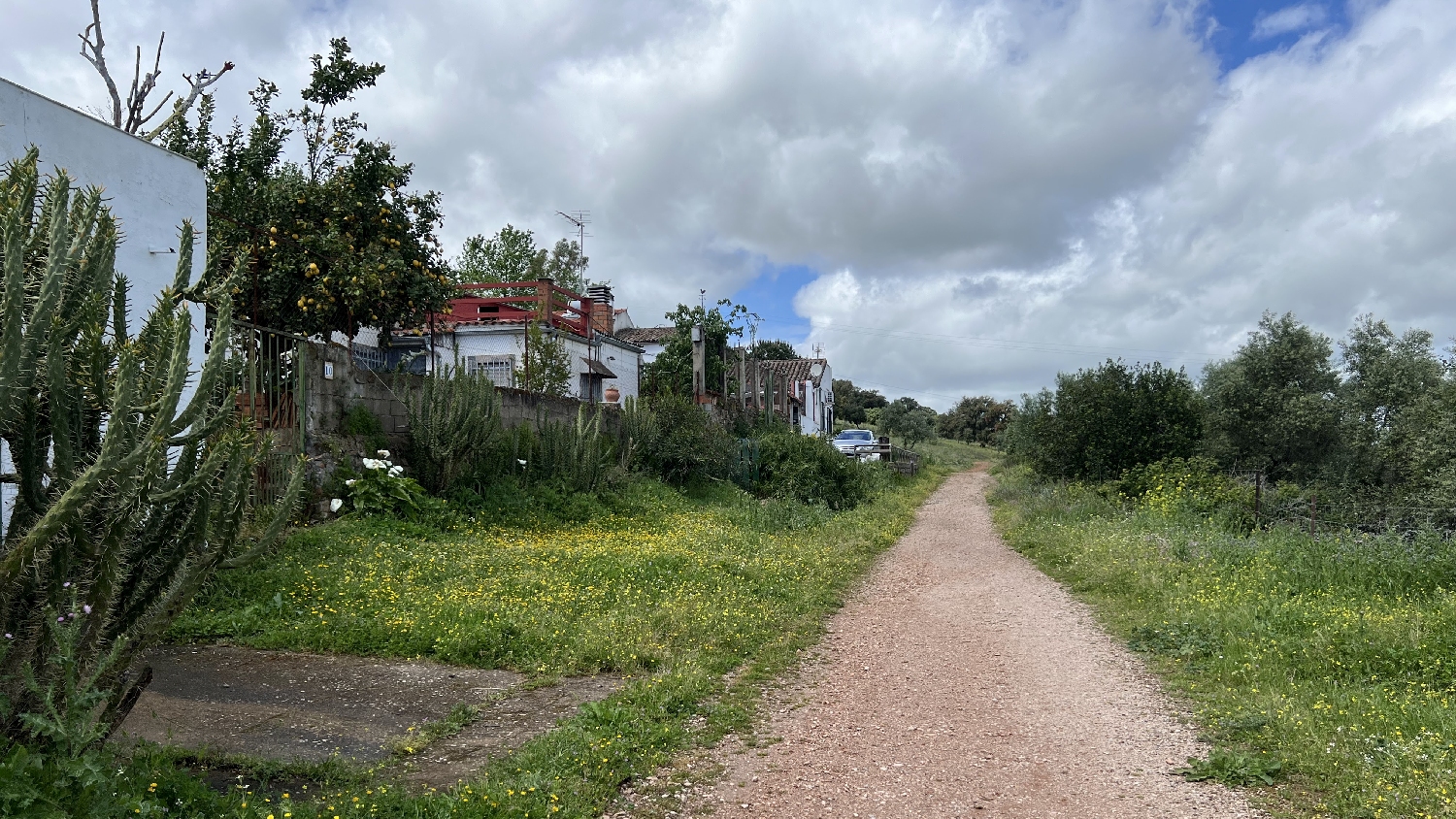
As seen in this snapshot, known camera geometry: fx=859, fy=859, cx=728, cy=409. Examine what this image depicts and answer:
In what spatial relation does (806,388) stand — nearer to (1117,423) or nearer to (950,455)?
(950,455)

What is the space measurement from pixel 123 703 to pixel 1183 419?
21.0 m

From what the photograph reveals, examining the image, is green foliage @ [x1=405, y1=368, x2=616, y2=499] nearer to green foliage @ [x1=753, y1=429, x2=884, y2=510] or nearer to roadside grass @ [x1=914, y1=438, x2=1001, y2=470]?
green foliage @ [x1=753, y1=429, x2=884, y2=510]

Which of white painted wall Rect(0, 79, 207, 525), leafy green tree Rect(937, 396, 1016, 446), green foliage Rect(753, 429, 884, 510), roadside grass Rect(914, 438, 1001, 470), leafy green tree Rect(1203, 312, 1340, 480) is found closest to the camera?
white painted wall Rect(0, 79, 207, 525)

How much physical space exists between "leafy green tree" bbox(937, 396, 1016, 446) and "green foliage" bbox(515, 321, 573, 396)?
60.3 metres

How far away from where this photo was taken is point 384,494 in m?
11.3

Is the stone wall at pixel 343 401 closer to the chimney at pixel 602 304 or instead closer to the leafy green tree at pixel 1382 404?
the chimney at pixel 602 304

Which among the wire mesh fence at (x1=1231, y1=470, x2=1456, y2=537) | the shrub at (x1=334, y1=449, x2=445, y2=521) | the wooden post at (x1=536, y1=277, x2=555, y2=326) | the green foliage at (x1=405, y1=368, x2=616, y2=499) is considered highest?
the wooden post at (x1=536, y1=277, x2=555, y2=326)

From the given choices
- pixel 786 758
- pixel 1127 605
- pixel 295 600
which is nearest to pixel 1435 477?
pixel 1127 605

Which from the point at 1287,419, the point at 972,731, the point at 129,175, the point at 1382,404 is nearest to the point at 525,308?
the point at 129,175

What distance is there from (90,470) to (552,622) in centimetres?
439

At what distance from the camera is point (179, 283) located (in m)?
4.38

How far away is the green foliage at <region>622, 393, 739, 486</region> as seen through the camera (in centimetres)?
1892

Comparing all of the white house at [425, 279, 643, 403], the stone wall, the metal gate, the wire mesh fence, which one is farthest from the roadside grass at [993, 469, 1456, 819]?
the white house at [425, 279, 643, 403]

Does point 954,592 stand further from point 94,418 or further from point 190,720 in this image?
point 94,418
